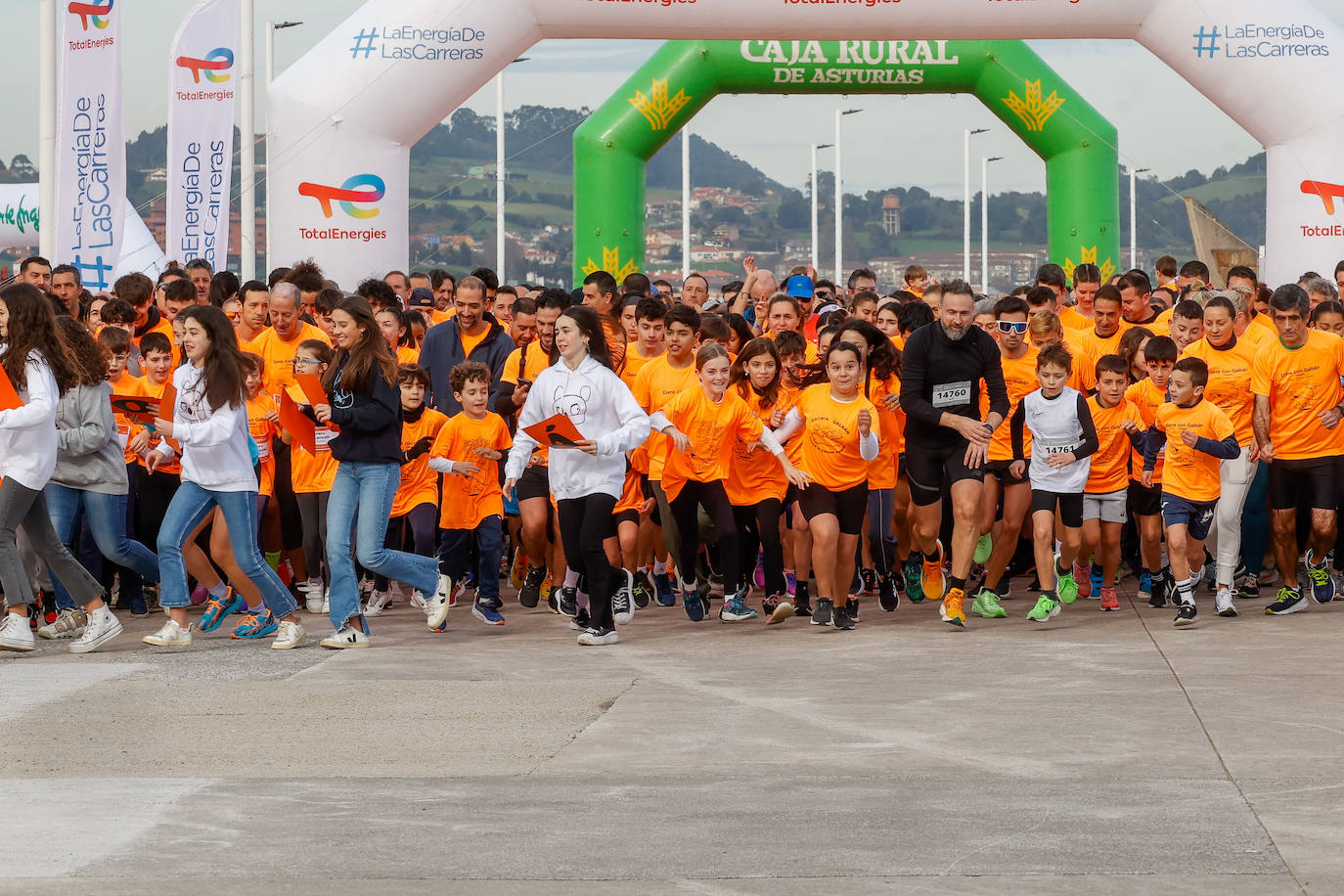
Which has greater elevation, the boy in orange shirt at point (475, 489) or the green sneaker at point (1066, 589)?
the boy in orange shirt at point (475, 489)

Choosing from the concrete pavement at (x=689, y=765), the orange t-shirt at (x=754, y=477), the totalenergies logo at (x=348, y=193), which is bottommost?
the concrete pavement at (x=689, y=765)

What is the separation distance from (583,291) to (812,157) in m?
48.7

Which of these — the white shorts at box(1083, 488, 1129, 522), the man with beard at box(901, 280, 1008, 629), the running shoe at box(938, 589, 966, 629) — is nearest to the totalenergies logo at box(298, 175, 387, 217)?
the man with beard at box(901, 280, 1008, 629)

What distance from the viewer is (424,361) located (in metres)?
11.5

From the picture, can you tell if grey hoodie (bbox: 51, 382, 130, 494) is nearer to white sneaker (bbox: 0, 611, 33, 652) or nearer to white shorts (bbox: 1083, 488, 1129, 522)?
white sneaker (bbox: 0, 611, 33, 652)

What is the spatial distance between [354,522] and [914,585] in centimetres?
363

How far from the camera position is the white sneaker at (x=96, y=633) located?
30.0 feet

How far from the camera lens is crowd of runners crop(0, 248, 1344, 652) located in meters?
9.16

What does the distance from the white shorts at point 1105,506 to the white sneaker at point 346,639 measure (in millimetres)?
4187

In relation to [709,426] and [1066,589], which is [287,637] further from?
[1066,589]

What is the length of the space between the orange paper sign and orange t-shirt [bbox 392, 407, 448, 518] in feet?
5.55

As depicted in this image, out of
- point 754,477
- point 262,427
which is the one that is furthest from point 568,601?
point 262,427

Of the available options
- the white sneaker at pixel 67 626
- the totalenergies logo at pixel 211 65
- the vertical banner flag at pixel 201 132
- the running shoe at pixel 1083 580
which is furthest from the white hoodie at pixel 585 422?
the totalenergies logo at pixel 211 65

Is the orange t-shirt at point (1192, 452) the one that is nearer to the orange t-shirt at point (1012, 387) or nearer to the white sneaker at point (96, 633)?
the orange t-shirt at point (1012, 387)
